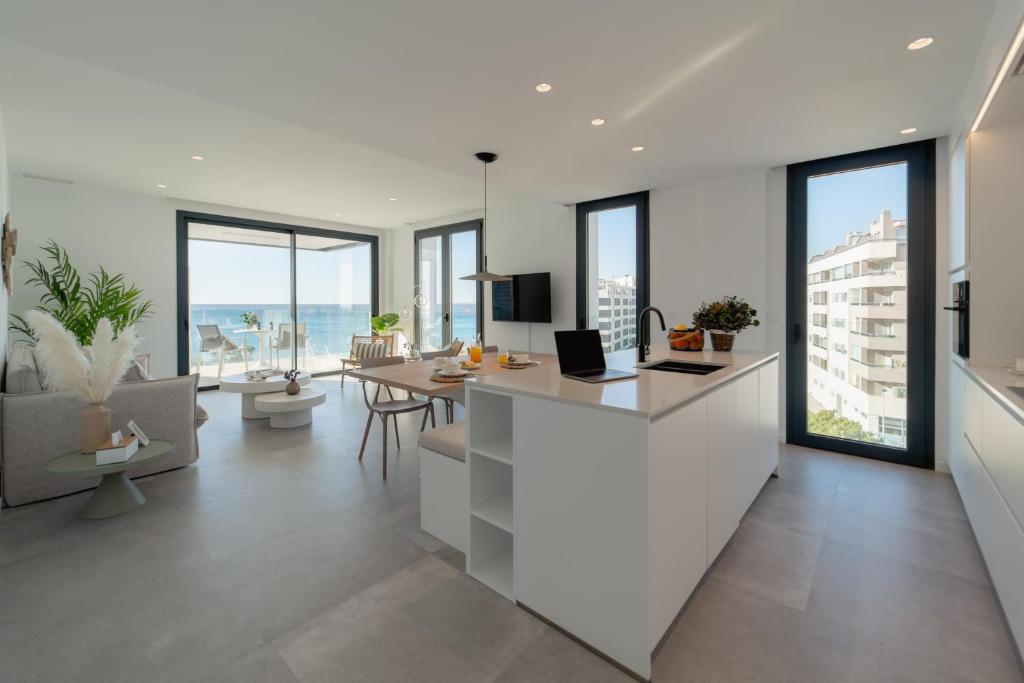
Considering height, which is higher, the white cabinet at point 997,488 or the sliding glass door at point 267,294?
the sliding glass door at point 267,294

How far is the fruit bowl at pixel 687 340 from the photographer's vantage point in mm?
3199

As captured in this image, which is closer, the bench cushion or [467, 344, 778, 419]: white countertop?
[467, 344, 778, 419]: white countertop

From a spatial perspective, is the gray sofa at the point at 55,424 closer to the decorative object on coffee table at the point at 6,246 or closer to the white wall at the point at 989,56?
the decorative object on coffee table at the point at 6,246

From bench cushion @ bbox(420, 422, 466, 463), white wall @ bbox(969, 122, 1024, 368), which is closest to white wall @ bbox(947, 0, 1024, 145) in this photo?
white wall @ bbox(969, 122, 1024, 368)

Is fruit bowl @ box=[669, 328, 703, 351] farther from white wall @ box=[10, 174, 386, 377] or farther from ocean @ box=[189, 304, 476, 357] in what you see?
white wall @ box=[10, 174, 386, 377]

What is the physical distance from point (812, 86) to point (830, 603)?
2.71m

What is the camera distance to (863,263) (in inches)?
146

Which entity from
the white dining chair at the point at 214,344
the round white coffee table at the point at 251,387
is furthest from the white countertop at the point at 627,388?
the white dining chair at the point at 214,344

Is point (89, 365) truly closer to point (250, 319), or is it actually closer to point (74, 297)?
point (74, 297)

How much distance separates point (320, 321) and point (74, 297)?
3.19 m

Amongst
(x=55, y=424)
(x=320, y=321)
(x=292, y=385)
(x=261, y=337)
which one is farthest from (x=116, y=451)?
(x=320, y=321)

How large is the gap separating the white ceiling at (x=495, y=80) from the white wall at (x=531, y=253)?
1383 millimetres

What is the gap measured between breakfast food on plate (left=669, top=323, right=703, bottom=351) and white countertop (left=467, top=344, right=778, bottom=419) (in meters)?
0.62

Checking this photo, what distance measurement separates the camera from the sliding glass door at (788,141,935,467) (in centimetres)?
350
